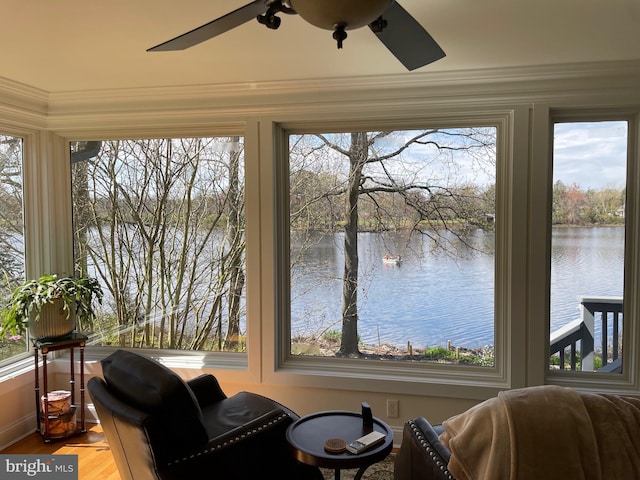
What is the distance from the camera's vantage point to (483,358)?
10.1 ft

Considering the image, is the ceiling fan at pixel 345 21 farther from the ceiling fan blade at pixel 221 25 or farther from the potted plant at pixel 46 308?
the potted plant at pixel 46 308

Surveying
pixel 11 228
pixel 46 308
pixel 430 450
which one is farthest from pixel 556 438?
pixel 11 228

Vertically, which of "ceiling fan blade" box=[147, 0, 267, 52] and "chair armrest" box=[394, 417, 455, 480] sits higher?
"ceiling fan blade" box=[147, 0, 267, 52]

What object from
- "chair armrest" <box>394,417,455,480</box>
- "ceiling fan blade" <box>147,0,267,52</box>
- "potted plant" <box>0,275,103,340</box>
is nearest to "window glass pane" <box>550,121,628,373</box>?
"chair armrest" <box>394,417,455,480</box>

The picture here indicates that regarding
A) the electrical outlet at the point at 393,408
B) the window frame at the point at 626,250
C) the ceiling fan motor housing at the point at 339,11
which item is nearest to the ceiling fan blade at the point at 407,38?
the ceiling fan motor housing at the point at 339,11

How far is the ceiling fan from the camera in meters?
1.19

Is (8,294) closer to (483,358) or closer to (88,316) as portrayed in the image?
(88,316)

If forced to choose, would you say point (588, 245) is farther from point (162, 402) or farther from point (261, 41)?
point (162, 402)

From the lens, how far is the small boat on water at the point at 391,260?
10.4 ft

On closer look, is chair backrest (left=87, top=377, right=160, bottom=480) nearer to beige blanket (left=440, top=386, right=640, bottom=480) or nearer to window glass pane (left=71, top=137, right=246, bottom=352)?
beige blanket (left=440, top=386, right=640, bottom=480)

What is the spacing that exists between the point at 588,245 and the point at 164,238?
9.44 ft

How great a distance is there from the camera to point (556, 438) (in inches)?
52.2

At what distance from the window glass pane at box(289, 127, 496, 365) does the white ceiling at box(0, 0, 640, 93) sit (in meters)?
0.55

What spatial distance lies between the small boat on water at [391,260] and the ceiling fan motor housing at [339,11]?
2055 millimetres
